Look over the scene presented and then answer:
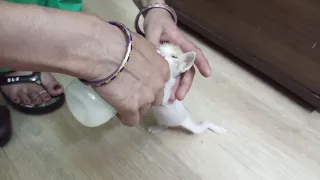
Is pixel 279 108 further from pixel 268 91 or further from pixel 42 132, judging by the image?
pixel 42 132

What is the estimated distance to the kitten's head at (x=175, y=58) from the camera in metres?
0.73

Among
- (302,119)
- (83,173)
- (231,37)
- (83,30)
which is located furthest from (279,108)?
(83,30)

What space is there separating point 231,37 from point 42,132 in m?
0.62

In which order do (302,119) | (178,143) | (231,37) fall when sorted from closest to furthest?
(178,143) → (302,119) → (231,37)

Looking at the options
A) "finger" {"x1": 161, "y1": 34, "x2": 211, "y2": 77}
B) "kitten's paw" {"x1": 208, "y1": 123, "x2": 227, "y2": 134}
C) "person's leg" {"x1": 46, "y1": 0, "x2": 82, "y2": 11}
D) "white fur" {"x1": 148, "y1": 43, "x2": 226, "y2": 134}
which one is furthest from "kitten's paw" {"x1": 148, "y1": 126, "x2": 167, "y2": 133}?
"person's leg" {"x1": 46, "y1": 0, "x2": 82, "y2": 11}

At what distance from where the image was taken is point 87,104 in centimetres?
65

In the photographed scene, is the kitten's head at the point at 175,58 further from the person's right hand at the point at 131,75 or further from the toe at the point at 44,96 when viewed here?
the toe at the point at 44,96

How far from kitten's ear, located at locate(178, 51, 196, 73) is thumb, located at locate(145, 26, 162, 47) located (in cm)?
7

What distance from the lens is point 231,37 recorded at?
3.75 feet

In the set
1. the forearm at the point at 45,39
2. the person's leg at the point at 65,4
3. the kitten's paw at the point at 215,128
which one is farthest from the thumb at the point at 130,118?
the person's leg at the point at 65,4

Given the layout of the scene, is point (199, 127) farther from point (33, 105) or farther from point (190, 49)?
point (33, 105)

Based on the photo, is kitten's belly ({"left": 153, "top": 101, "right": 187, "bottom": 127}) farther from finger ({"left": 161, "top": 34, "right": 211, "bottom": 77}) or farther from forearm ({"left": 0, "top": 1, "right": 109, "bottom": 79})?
forearm ({"left": 0, "top": 1, "right": 109, "bottom": 79})

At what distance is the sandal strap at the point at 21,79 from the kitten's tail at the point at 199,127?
0.41 meters

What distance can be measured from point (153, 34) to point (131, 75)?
227mm
